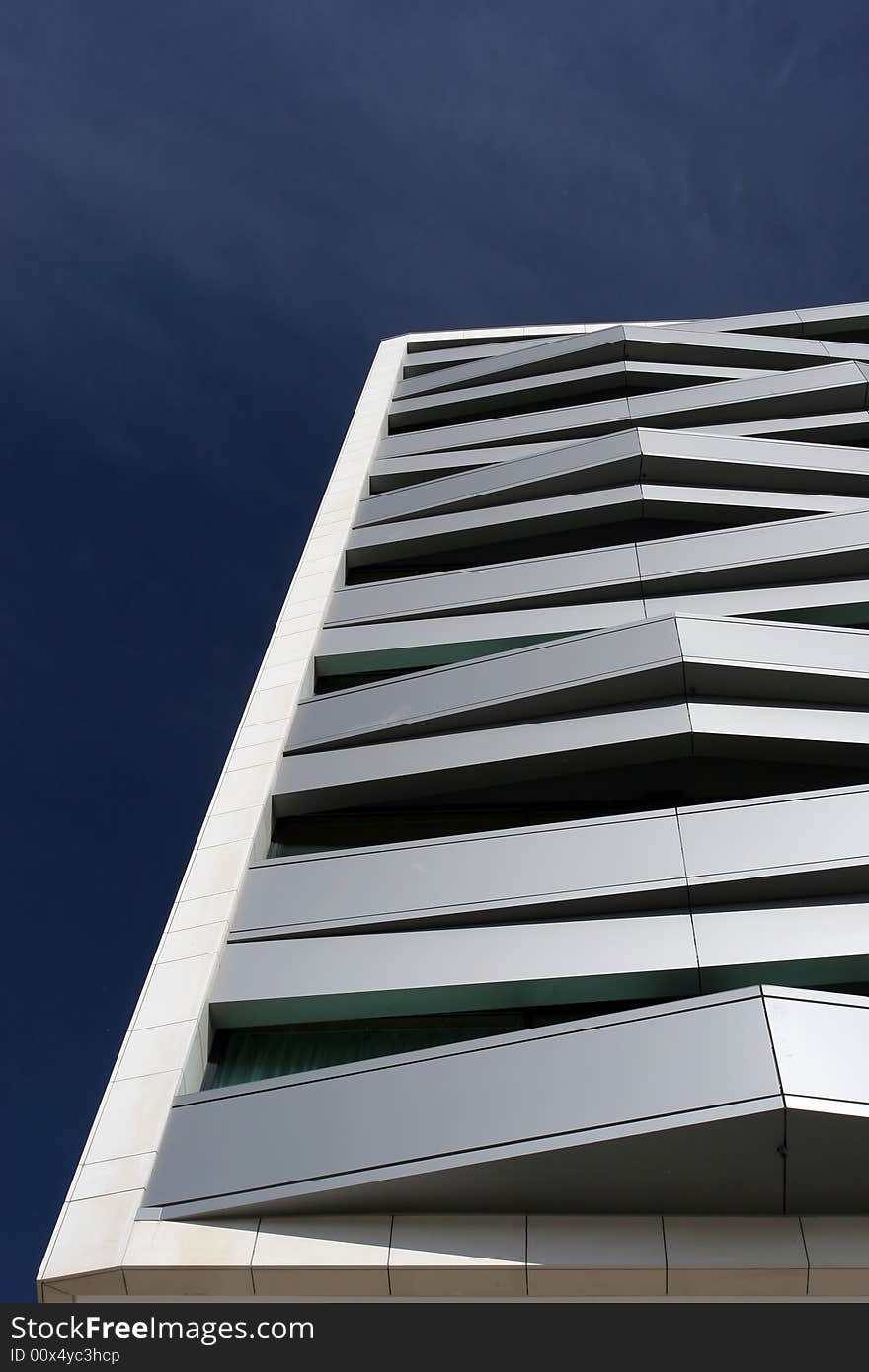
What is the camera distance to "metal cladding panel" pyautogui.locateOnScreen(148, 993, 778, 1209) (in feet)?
25.8

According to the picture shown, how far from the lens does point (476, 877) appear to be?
10.7 meters

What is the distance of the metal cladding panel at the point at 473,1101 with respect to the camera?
788 centimetres

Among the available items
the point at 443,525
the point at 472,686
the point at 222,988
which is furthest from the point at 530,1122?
the point at 443,525

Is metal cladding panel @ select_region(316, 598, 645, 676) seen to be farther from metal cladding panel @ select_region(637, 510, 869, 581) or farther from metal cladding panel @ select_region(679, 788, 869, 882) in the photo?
metal cladding panel @ select_region(679, 788, 869, 882)

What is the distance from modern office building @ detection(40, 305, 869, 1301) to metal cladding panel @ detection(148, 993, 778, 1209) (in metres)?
0.02

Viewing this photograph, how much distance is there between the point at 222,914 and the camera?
1112 centimetres

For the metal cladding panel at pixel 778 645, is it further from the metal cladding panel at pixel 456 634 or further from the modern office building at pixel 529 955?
the metal cladding panel at pixel 456 634

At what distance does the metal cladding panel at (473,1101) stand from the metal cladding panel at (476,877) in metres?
1.83

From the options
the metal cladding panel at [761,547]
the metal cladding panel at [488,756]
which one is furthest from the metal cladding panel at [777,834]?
the metal cladding panel at [761,547]

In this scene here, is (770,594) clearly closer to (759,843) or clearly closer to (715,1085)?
(759,843)

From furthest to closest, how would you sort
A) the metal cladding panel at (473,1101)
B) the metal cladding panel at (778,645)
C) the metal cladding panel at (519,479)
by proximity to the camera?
the metal cladding panel at (519,479) → the metal cladding panel at (778,645) → the metal cladding panel at (473,1101)

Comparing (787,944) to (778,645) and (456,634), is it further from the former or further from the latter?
(456,634)

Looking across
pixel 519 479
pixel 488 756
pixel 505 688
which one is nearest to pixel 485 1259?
Answer: pixel 488 756
